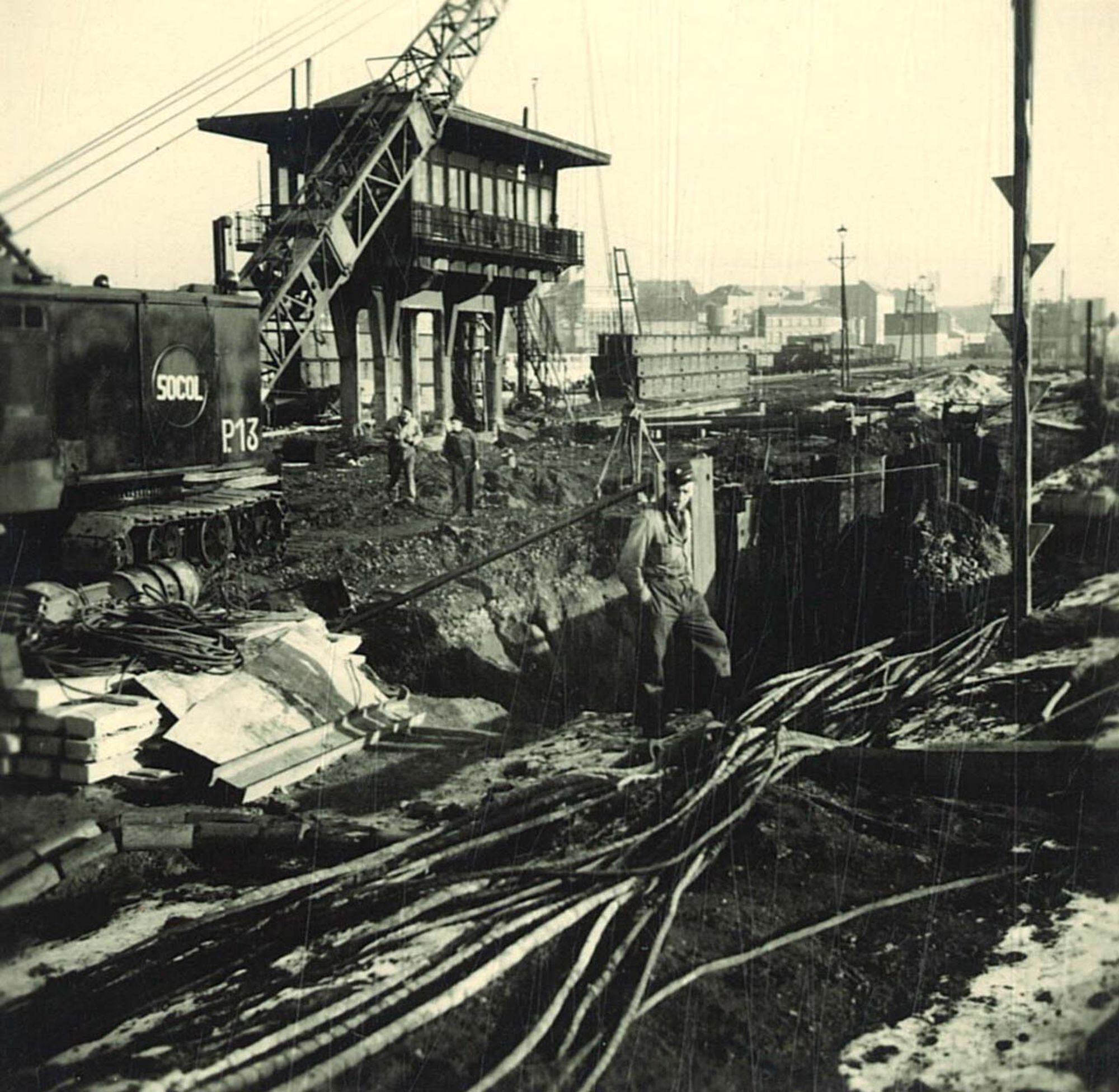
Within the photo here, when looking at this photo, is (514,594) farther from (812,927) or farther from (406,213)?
(406,213)

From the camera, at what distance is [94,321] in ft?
28.1

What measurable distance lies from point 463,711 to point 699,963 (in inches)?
193

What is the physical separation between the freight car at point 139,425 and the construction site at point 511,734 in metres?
0.04

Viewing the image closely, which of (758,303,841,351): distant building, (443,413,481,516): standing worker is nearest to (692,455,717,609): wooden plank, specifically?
(443,413,481,516): standing worker

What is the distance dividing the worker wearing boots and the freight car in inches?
142

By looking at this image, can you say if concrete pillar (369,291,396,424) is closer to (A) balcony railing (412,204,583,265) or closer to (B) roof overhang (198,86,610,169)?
(A) balcony railing (412,204,583,265)

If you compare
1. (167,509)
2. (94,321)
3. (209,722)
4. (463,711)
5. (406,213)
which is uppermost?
(406,213)

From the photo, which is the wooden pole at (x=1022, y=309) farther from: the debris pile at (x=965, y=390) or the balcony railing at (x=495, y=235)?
the debris pile at (x=965, y=390)

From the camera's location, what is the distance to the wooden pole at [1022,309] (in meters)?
8.56

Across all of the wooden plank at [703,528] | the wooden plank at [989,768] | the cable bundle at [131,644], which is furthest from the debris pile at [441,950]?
the wooden plank at [703,528]

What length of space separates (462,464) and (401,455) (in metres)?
0.85

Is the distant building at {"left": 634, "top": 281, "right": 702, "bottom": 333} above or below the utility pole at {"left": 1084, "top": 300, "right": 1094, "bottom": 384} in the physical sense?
above

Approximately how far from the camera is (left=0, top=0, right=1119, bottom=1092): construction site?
158 inches

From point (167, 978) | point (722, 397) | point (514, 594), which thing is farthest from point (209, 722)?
point (722, 397)
